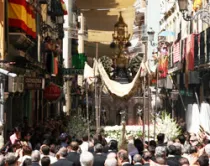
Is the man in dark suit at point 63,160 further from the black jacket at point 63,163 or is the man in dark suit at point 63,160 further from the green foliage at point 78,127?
the green foliage at point 78,127

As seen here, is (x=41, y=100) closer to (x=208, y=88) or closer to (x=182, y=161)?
(x=208, y=88)

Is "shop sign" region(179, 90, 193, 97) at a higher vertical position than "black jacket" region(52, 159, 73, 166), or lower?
higher

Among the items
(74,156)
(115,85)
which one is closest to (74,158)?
(74,156)

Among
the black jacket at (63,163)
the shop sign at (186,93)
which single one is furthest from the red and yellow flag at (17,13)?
the shop sign at (186,93)

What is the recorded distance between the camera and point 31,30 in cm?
2600

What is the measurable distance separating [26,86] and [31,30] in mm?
2141

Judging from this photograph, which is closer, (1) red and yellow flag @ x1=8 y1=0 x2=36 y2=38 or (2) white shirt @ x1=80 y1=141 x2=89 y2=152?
(2) white shirt @ x1=80 y1=141 x2=89 y2=152

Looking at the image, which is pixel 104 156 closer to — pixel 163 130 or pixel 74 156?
pixel 74 156

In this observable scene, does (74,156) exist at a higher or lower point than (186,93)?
lower

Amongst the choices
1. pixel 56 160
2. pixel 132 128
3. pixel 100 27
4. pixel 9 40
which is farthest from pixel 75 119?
pixel 56 160

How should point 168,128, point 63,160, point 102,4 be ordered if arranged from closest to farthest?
1. point 63,160
2. point 168,128
3. point 102,4

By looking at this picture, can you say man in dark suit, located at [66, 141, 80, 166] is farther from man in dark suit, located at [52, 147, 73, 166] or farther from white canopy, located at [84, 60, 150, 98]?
white canopy, located at [84, 60, 150, 98]

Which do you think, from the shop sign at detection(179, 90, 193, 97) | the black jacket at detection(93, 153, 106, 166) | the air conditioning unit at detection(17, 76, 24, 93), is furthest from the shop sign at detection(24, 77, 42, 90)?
the shop sign at detection(179, 90, 193, 97)

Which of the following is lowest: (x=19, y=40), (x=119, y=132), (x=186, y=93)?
(x=119, y=132)
